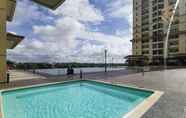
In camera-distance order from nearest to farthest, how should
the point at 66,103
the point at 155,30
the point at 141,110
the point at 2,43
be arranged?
the point at 141,110
the point at 66,103
the point at 2,43
the point at 155,30

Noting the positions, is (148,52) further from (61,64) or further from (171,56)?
(61,64)

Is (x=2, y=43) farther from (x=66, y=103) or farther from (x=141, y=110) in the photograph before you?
(x=141, y=110)

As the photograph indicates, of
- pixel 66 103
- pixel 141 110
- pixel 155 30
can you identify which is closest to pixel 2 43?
pixel 66 103

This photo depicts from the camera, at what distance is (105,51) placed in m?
22.0

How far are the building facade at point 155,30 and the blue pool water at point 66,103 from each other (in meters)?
43.5

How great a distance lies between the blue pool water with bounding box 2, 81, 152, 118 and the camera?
589cm

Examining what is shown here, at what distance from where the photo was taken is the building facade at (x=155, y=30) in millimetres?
49219

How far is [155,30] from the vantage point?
5619 centimetres

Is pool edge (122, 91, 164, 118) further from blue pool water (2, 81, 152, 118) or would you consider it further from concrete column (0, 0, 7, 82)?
concrete column (0, 0, 7, 82)

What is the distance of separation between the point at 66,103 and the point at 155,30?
55.8m

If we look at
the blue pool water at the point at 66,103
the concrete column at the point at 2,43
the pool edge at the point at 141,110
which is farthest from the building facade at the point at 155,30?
the pool edge at the point at 141,110

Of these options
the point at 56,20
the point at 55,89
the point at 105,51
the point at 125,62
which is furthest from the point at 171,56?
the point at 55,89

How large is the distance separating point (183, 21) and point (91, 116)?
2109 inches

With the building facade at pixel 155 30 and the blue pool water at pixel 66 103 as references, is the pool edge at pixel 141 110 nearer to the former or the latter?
the blue pool water at pixel 66 103
